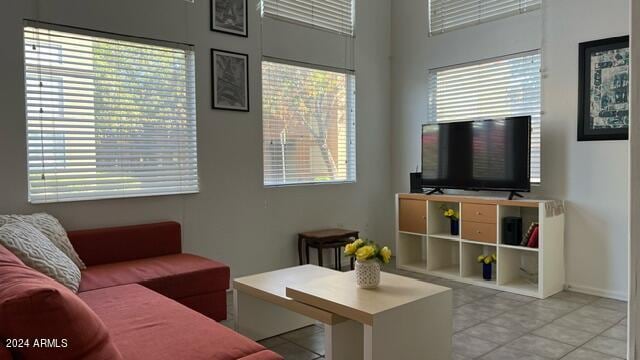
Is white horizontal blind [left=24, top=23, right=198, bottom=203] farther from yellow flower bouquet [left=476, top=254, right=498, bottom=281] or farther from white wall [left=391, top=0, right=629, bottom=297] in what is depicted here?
white wall [left=391, top=0, right=629, bottom=297]

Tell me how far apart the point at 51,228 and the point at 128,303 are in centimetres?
98

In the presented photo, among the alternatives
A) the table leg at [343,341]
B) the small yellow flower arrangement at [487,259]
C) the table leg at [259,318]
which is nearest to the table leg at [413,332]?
the table leg at [343,341]

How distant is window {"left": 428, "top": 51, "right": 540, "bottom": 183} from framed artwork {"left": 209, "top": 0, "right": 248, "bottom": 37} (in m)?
2.07

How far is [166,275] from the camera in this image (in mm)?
3062

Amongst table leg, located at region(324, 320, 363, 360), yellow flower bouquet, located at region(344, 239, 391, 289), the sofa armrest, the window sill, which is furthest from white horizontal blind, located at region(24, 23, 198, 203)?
table leg, located at region(324, 320, 363, 360)

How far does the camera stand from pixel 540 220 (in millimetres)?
3850

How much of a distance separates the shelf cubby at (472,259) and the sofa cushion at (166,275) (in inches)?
88.3

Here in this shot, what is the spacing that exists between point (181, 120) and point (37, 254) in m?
1.72

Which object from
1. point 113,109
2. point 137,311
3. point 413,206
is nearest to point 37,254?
point 137,311

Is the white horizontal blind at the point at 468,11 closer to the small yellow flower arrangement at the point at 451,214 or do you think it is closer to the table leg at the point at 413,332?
the small yellow flower arrangement at the point at 451,214

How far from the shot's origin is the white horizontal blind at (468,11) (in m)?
4.42

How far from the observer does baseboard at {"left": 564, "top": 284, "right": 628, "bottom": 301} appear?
381 centimetres

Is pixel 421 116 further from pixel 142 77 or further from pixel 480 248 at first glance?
pixel 142 77
